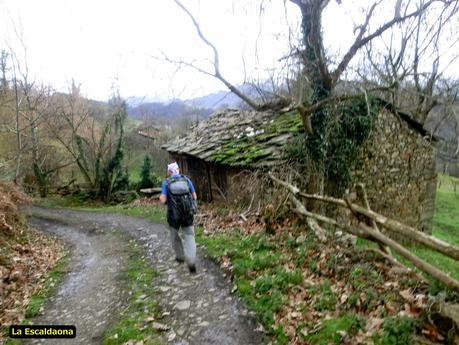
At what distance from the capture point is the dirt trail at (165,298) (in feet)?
15.8

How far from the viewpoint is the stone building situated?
1204 centimetres

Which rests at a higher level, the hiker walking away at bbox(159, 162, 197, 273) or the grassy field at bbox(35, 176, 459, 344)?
the hiker walking away at bbox(159, 162, 197, 273)

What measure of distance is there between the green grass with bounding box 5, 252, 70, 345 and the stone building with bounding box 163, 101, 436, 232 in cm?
583

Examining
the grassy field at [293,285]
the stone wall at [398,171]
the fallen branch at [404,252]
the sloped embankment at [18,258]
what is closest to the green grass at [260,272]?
the grassy field at [293,285]

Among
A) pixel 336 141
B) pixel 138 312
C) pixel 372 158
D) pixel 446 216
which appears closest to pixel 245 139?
pixel 336 141

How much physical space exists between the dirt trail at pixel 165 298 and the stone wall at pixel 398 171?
731 centimetres

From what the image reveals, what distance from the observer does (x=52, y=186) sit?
2706 cm

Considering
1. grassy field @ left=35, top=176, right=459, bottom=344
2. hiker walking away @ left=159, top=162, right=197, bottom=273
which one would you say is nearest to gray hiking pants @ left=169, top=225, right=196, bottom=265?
hiker walking away @ left=159, top=162, right=197, bottom=273

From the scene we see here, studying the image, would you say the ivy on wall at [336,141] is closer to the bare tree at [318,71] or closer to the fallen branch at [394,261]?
the bare tree at [318,71]

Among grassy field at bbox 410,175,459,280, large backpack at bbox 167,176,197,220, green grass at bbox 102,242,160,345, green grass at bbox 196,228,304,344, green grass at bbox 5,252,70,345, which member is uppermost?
large backpack at bbox 167,176,197,220

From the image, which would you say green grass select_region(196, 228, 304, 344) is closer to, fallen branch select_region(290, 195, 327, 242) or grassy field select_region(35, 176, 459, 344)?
grassy field select_region(35, 176, 459, 344)

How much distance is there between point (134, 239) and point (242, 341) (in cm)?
688


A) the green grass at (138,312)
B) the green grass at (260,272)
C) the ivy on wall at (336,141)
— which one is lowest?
the green grass at (138,312)

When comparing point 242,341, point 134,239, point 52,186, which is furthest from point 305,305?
point 52,186
